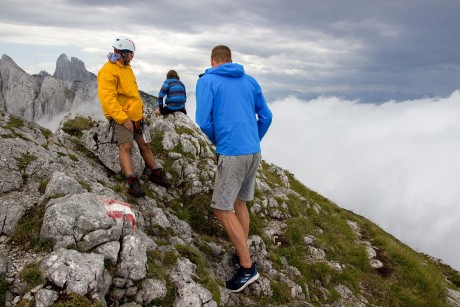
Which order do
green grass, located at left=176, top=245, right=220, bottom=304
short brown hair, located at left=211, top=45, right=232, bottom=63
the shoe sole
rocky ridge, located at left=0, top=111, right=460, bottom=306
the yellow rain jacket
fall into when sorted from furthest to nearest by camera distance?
the yellow rain jacket
the shoe sole
short brown hair, located at left=211, top=45, right=232, bottom=63
green grass, located at left=176, top=245, right=220, bottom=304
rocky ridge, located at left=0, top=111, right=460, bottom=306

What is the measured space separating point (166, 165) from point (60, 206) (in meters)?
8.80

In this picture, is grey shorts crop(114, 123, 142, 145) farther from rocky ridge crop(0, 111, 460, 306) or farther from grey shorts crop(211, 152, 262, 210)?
grey shorts crop(211, 152, 262, 210)

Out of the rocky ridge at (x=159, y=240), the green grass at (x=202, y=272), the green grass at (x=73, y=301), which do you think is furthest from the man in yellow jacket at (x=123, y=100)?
the green grass at (x=73, y=301)

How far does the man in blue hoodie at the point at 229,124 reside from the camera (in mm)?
8453

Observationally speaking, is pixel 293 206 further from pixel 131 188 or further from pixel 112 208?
pixel 112 208

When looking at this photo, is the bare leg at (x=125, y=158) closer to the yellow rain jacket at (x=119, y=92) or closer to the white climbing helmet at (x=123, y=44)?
the yellow rain jacket at (x=119, y=92)

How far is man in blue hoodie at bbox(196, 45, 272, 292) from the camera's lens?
8453 millimetres

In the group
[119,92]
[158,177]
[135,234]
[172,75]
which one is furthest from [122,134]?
[172,75]

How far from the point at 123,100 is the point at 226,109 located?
5414 millimetres

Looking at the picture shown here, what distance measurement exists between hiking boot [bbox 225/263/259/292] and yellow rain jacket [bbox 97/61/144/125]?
6.72 metres

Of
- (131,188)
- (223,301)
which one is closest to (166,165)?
(131,188)

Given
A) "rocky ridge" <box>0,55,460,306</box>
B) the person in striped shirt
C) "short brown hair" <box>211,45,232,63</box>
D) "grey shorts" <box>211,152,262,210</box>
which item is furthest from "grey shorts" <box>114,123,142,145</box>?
the person in striped shirt

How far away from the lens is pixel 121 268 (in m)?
7.33

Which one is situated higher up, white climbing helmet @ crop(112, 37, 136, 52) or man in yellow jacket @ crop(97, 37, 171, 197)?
white climbing helmet @ crop(112, 37, 136, 52)
